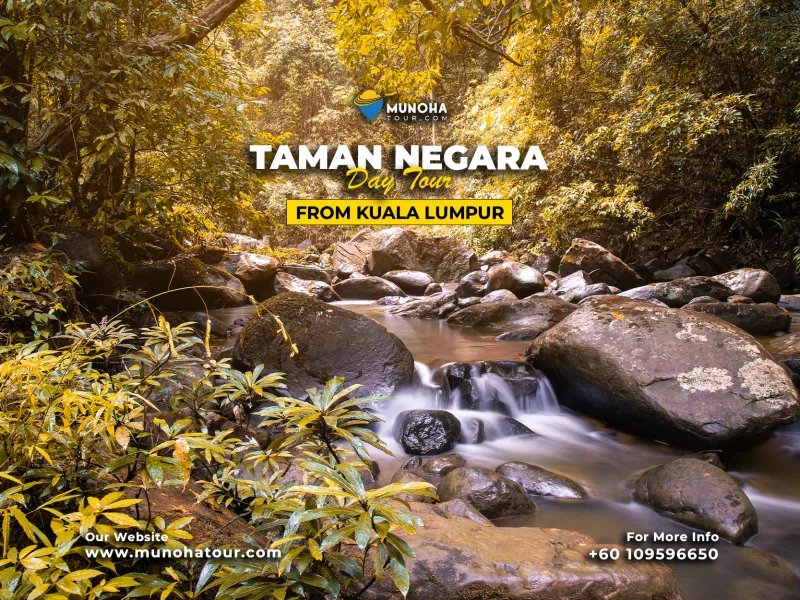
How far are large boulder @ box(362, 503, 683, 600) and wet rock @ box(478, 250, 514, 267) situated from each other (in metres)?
11.5

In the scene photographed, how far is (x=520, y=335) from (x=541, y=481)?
3798 millimetres

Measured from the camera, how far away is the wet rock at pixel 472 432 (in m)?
3.71

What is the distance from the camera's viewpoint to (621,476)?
3189 mm

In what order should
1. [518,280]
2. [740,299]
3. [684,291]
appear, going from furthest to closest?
[518,280] → [684,291] → [740,299]

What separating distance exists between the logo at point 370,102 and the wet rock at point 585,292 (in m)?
5.40

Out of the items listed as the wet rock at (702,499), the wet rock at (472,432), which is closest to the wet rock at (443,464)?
the wet rock at (472,432)

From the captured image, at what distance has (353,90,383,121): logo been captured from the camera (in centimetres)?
432

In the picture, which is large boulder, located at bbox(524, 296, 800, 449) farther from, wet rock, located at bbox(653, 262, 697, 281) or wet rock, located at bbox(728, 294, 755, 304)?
wet rock, located at bbox(653, 262, 697, 281)

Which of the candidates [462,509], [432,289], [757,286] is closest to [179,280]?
[462,509]

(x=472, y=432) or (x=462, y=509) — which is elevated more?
(x=462, y=509)

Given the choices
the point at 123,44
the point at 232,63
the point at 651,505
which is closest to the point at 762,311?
the point at 651,505

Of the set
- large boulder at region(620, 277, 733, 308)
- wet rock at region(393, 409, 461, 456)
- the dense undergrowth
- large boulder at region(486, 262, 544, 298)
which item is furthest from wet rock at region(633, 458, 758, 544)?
large boulder at region(486, 262, 544, 298)

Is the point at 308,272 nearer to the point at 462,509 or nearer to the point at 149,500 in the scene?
the point at 462,509

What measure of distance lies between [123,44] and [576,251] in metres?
8.96
